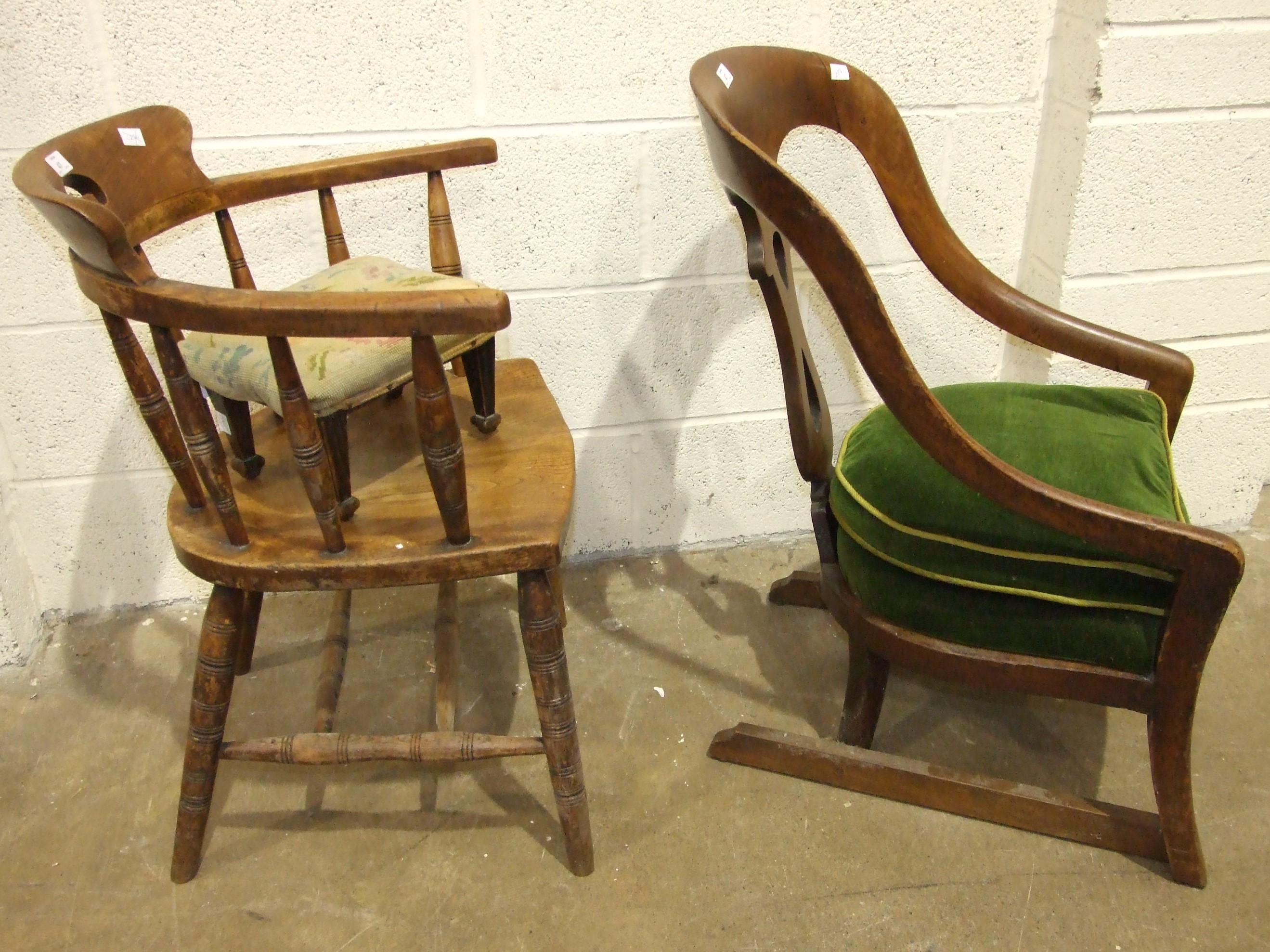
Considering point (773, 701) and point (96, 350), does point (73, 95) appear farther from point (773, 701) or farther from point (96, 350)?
point (773, 701)

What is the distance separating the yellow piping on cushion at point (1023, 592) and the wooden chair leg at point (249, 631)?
88 cm

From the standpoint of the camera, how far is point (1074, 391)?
1.43 metres

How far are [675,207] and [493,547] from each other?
31.7 inches

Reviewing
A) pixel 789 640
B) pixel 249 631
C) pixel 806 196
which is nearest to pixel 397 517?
pixel 249 631

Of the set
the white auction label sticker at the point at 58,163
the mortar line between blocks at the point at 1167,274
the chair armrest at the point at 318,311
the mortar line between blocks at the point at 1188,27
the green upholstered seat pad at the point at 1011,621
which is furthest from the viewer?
the mortar line between blocks at the point at 1167,274

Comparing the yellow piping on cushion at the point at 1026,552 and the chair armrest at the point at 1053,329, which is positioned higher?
the chair armrest at the point at 1053,329

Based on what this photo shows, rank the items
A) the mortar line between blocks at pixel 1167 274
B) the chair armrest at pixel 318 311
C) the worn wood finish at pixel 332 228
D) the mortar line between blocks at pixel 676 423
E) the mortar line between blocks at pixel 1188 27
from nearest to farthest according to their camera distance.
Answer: the chair armrest at pixel 318 311 → the worn wood finish at pixel 332 228 → the mortar line between blocks at pixel 1188 27 → the mortar line between blocks at pixel 1167 274 → the mortar line between blocks at pixel 676 423

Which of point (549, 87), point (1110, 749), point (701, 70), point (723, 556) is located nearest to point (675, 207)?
point (549, 87)

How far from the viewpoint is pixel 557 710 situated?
1.24 meters

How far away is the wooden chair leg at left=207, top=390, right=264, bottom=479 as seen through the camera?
4.13 ft

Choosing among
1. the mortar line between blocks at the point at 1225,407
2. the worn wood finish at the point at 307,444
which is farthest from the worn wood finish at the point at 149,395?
the mortar line between blocks at the point at 1225,407

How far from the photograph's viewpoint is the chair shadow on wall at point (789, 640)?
1522 mm

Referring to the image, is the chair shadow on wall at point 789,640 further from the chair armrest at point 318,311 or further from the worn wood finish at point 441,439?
the chair armrest at point 318,311

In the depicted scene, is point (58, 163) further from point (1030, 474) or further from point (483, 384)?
point (1030, 474)
